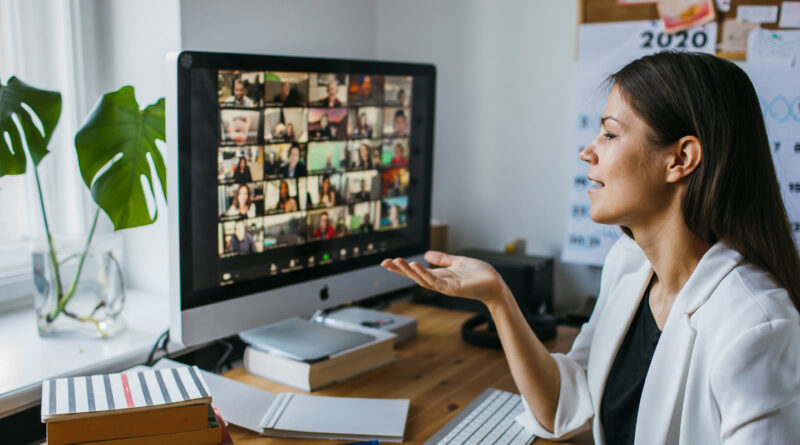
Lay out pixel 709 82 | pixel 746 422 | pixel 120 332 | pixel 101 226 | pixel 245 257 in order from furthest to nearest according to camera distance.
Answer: pixel 101 226 < pixel 120 332 < pixel 245 257 < pixel 709 82 < pixel 746 422

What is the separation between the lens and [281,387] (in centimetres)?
134

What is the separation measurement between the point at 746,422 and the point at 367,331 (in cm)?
81

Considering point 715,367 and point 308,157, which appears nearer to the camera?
point 715,367

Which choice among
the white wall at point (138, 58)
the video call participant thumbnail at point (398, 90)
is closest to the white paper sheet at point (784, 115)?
the video call participant thumbnail at point (398, 90)

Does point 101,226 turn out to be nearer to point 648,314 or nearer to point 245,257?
point 245,257

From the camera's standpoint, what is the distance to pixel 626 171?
108cm

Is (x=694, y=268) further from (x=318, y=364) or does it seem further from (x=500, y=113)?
(x=500, y=113)

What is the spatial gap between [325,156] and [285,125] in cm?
12

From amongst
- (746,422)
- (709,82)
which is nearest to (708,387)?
(746,422)

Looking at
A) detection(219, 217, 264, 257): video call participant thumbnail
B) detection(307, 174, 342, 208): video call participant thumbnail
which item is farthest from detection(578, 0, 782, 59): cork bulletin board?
detection(219, 217, 264, 257): video call participant thumbnail

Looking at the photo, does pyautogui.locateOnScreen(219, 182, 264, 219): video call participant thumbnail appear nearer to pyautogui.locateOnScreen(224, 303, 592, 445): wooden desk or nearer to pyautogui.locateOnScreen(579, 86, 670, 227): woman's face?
pyautogui.locateOnScreen(224, 303, 592, 445): wooden desk

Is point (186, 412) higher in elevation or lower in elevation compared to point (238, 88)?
lower

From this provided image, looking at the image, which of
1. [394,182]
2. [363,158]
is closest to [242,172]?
[363,158]

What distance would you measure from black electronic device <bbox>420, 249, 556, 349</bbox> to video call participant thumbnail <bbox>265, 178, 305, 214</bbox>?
52cm
